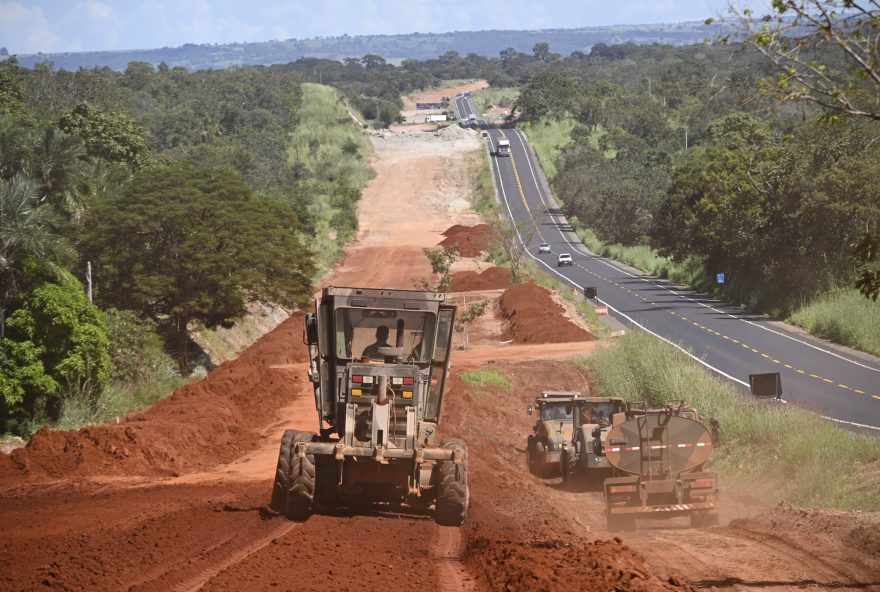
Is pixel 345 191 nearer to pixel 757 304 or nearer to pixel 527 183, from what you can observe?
pixel 527 183

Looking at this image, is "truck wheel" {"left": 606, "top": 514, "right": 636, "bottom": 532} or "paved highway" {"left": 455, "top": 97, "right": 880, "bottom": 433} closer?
"truck wheel" {"left": 606, "top": 514, "right": 636, "bottom": 532}

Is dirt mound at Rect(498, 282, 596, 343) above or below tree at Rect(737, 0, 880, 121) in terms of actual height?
below

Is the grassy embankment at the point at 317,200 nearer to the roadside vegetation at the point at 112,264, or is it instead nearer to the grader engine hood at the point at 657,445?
the roadside vegetation at the point at 112,264

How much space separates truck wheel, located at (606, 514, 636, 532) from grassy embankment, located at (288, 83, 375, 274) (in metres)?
57.3

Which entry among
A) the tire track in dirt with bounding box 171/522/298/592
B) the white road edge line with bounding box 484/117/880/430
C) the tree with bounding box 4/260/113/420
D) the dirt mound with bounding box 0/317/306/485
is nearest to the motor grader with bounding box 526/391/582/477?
the dirt mound with bounding box 0/317/306/485

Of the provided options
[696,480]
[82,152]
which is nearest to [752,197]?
[82,152]

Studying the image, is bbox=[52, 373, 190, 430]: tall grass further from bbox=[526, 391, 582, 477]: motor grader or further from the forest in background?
bbox=[526, 391, 582, 477]: motor grader

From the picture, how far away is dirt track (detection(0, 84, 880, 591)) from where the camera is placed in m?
12.5

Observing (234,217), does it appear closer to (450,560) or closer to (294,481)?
(294,481)

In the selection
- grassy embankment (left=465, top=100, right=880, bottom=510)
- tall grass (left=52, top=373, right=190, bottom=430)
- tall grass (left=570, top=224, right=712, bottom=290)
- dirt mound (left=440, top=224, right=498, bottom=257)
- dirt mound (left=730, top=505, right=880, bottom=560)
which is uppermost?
dirt mound (left=730, top=505, right=880, bottom=560)

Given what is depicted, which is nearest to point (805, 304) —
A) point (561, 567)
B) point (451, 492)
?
point (451, 492)

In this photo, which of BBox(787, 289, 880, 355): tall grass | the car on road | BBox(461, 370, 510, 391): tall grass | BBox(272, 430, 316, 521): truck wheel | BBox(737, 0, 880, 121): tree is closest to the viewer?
BBox(737, 0, 880, 121): tree

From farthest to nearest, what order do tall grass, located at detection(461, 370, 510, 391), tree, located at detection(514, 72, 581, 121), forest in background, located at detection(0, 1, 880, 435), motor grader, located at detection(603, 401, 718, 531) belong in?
tree, located at detection(514, 72, 581, 121), tall grass, located at detection(461, 370, 510, 391), forest in background, located at detection(0, 1, 880, 435), motor grader, located at detection(603, 401, 718, 531)

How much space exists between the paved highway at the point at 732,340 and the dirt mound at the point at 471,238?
17.3ft
